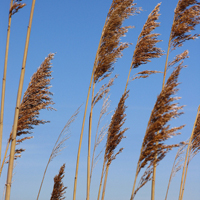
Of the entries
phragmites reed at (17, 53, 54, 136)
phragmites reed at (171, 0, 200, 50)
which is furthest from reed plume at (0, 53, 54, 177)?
phragmites reed at (171, 0, 200, 50)

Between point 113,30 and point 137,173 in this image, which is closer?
point 137,173

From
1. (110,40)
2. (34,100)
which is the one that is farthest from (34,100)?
(110,40)

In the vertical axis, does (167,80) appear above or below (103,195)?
above

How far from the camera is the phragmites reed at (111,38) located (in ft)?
14.2

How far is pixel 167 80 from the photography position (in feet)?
13.3

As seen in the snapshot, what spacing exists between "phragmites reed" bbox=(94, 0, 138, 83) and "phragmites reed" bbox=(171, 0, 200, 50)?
0.74 meters

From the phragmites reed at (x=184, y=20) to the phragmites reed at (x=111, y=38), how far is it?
2.44ft

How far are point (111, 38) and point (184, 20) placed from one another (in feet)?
3.80

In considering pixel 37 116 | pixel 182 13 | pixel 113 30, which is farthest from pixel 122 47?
pixel 37 116

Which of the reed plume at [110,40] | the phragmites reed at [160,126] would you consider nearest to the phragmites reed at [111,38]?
the reed plume at [110,40]

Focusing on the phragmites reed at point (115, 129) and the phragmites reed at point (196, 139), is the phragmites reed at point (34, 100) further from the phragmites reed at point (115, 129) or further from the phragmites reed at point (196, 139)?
the phragmites reed at point (196, 139)

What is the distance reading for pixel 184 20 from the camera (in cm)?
464

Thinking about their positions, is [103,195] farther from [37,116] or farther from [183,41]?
[183,41]

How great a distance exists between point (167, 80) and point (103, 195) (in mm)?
1897
